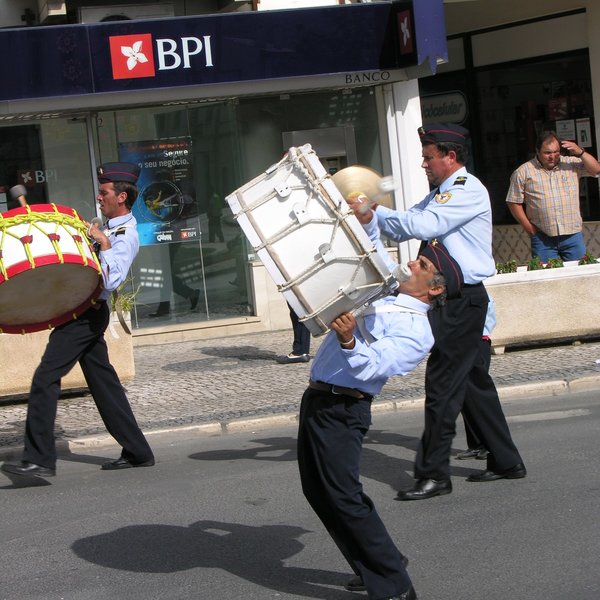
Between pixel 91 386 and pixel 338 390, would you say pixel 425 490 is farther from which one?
pixel 91 386

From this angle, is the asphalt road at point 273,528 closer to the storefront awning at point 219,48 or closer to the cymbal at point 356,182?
the cymbal at point 356,182

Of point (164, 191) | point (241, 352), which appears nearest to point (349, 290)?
point (241, 352)

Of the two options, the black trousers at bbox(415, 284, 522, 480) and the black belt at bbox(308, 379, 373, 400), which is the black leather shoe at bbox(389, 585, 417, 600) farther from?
the black trousers at bbox(415, 284, 522, 480)

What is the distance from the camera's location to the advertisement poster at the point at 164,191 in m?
13.2

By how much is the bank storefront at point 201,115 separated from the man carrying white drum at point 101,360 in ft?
17.2

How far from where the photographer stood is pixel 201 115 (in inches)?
526

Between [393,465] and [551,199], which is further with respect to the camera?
[551,199]

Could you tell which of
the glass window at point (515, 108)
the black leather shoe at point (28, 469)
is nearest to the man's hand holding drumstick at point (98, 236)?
the black leather shoe at point (28, 469)

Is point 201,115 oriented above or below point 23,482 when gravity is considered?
above

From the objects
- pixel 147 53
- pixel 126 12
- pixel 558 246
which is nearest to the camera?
pixel 558 246

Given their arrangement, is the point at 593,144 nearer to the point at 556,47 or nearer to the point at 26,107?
the point at 556,47

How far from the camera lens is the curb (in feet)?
27.1

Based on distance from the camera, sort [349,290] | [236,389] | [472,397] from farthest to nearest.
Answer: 1. [236,389]
2. [472,397]
3. [349,290]

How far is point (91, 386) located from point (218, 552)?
2.07 metres
